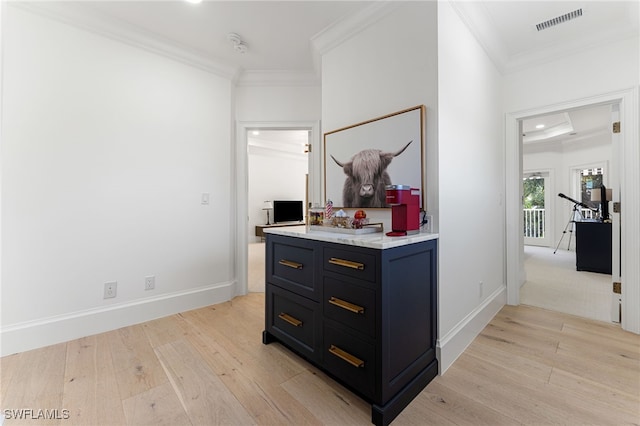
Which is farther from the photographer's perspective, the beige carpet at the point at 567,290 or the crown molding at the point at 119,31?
the beige carpet at the point at 567,290

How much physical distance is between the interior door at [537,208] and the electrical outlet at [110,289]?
7.98m

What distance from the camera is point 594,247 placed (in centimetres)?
420

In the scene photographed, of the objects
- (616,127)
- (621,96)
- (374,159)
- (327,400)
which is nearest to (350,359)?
(327,400)

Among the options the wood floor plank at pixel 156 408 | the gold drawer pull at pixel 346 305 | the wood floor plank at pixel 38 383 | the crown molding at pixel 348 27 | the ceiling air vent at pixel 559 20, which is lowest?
the wood floor plank at pixel 156 408

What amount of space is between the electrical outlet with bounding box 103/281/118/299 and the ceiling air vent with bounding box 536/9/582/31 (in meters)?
4.26

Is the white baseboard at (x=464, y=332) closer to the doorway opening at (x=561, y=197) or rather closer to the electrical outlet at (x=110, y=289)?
the doorway opening at (x=561, y=197)

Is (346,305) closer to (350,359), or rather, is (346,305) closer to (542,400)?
(350,359)

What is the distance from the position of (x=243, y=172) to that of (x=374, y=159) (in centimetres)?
175

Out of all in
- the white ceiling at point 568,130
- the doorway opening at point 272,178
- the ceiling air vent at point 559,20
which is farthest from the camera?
the doorway opening at point 272,178

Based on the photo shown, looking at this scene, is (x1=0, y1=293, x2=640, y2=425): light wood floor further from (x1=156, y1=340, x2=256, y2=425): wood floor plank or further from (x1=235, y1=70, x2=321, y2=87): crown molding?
(x1=235, y1=70, x2=321, y2=87): crown molding

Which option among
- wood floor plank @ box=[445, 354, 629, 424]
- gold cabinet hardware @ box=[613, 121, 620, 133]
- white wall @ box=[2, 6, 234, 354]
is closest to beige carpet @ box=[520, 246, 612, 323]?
wood floor plank @ box=[445, 354, 629, 424]

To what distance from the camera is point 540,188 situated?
7023 mm

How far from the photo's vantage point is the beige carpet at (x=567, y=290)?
9.09 ft

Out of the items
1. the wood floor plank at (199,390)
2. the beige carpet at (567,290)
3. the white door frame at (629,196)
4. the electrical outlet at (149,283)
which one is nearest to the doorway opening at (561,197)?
the beige carpet at (567,290)
